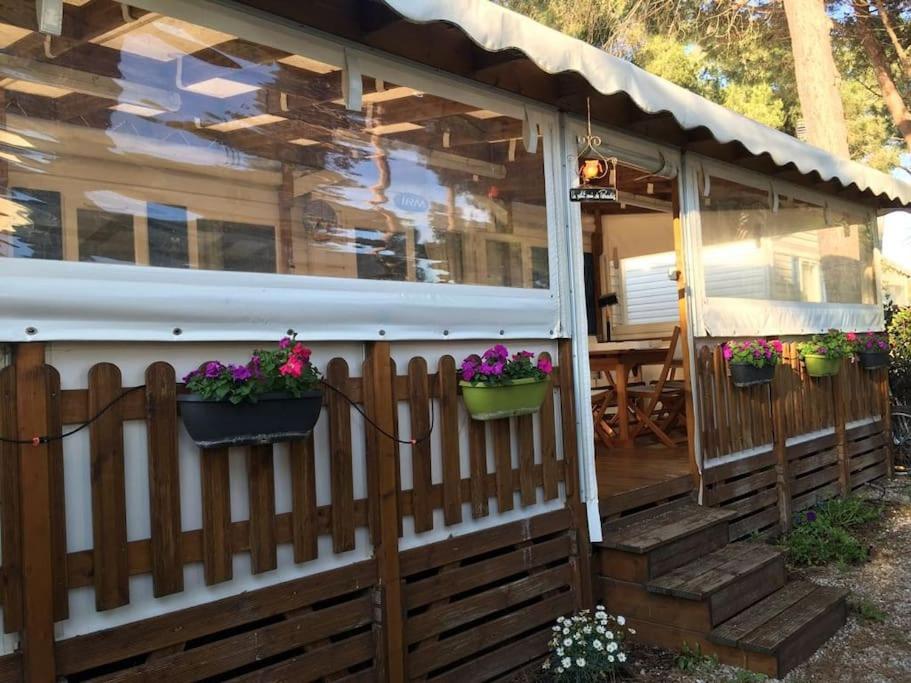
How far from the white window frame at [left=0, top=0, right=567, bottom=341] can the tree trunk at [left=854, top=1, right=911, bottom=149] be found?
8.22 m

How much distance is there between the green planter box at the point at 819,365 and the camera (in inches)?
219

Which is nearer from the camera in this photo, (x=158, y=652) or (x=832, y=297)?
(x=158, y=652)

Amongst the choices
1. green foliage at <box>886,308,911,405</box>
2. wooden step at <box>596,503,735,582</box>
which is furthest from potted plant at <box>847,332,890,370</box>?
wooden step at <box>596,503,735,582</box>

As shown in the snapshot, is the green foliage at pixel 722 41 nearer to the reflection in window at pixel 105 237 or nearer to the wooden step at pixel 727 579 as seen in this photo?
the wooden step at pixel 727 579

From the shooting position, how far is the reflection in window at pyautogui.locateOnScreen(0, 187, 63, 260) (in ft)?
6.69

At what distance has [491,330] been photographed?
3305 millimetres

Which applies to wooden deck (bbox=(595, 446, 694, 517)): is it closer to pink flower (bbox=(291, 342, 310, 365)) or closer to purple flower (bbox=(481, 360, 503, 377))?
purple flower (bbox=(481, 360, 503, 377))

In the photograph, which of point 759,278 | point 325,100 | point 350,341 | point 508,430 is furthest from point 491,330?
point 759,278

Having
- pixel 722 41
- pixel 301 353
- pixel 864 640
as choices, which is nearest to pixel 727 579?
pixel 864 640

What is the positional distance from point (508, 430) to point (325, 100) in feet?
5.18

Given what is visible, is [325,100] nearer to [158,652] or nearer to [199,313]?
[199,313]

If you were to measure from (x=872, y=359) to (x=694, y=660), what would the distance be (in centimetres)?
418

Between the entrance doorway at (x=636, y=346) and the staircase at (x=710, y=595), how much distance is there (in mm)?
286

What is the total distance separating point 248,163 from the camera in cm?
258
